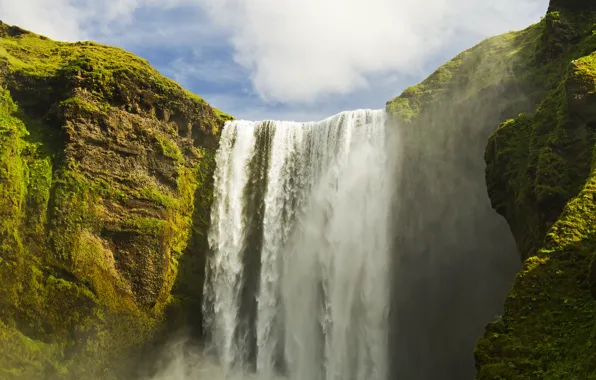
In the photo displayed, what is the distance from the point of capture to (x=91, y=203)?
2188cm

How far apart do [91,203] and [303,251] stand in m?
10.4

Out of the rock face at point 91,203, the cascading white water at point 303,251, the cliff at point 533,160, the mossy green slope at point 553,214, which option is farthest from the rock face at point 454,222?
the rock face at point 91,203

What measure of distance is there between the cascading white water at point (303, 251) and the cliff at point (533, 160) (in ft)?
8.93

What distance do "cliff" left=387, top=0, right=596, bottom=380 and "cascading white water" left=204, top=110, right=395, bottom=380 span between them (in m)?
2.72

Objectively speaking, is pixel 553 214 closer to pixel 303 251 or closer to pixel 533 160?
pixel 533 160

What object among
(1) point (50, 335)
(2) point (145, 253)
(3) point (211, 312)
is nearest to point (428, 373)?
(3) point (211, 312)

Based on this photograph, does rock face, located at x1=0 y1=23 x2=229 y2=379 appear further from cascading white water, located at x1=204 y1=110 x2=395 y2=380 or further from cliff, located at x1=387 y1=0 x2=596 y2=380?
cliff, located at x1=387 y1=0 x2=596 y2=380

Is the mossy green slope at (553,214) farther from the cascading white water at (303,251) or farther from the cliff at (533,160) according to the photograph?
the cascading white water at (303,251)

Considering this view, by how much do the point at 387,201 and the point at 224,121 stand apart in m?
10.9

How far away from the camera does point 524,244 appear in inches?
524

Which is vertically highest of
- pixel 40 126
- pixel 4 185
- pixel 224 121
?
pixel 224 121

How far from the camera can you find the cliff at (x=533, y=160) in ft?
26.1

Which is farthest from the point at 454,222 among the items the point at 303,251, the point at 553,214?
the point at 553,214

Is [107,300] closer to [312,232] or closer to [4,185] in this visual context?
[4,185]
